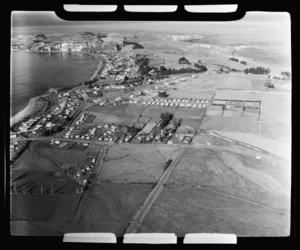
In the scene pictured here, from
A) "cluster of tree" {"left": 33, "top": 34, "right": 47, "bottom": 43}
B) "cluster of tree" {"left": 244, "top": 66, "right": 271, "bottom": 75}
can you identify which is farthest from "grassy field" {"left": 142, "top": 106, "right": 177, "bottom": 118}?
"cluster of tree" {"left": 33, "top": 34, "right": 47, "bottom": 43}

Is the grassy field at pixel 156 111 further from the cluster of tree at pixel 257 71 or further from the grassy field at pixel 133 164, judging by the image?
the cluster of tree at pixel 257 71

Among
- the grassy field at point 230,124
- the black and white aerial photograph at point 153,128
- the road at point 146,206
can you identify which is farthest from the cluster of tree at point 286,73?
the road at point 146,206

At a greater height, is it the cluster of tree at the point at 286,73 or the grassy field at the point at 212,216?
the cluster of tree at the point at 286,73

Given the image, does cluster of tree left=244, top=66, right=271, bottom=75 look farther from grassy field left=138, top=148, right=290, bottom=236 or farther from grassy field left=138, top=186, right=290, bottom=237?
grassy field left=138, top=186, right=290, bottom=237

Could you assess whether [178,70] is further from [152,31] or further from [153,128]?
[153,128]

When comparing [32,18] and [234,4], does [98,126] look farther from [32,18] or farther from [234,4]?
[234,4]

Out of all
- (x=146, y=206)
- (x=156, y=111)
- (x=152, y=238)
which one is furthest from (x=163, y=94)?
(x=152, y=238)
